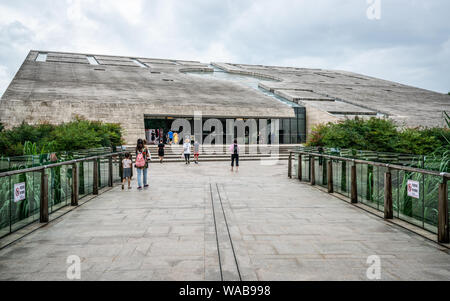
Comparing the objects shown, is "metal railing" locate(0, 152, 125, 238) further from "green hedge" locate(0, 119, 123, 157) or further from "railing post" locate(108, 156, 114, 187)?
"green hedge" locate(0, 119, 123, 157)

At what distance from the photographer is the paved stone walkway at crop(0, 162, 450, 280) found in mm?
3490

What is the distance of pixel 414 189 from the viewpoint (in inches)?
203

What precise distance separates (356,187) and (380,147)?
18.8ft

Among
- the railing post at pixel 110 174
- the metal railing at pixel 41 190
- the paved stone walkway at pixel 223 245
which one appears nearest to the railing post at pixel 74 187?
the metal railing at pixel 41 190

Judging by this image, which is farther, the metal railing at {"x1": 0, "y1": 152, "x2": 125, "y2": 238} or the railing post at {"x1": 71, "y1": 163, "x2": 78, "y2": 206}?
the railing post at {"x1": 71, "y1": 163, "x2": 78, "y2": 206}

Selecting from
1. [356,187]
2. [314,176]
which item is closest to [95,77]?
[314,176]

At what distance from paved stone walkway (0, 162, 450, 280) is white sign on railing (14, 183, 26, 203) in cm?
67

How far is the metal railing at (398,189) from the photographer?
450 cm

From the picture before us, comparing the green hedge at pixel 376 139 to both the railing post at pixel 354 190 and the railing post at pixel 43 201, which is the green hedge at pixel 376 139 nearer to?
the railing post at pixel 354 190

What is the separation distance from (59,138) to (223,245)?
11307 millimetres

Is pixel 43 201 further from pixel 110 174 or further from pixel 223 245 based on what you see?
pixel 110 174

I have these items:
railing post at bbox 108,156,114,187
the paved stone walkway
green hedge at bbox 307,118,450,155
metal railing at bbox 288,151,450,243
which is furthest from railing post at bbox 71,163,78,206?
green hedge at bbox 307,118,450,155

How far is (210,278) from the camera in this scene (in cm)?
334
